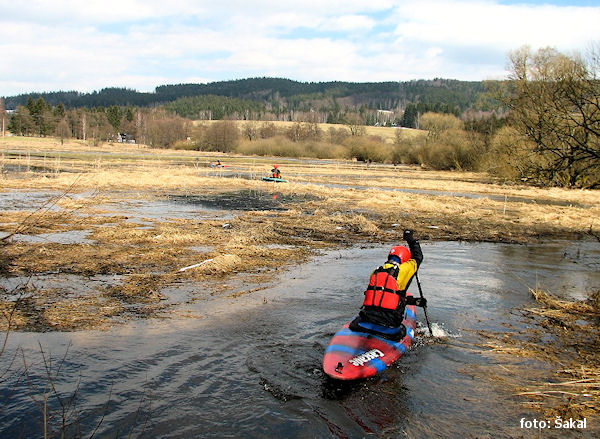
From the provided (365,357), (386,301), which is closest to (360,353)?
(365,357)

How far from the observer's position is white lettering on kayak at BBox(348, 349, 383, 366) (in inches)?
298

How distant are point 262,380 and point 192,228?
1235cm

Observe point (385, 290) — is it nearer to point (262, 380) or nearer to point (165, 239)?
point (262, 380)

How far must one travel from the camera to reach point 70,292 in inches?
443

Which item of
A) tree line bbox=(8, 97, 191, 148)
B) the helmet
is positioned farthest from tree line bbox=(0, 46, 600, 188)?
the helmet

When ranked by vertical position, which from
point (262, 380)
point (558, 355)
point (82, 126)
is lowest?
point (262, 380)

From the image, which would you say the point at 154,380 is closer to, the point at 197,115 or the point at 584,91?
the point at 584,91

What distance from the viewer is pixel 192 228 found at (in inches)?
762

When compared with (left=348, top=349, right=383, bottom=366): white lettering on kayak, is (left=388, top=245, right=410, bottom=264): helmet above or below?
above

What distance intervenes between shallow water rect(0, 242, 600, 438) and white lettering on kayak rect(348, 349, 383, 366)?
362 millimetres

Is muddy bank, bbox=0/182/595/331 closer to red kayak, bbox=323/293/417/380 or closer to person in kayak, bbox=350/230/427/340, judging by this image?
red kayak, bbox=323/293/417/380

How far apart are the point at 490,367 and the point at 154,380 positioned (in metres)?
5.62

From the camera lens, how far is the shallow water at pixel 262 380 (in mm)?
6539

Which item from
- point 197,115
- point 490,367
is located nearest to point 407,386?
point 490,367
